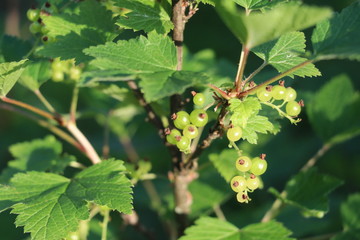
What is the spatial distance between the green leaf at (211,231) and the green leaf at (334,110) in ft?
2.69

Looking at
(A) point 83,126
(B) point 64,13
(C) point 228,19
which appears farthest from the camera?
(A) point 83,126

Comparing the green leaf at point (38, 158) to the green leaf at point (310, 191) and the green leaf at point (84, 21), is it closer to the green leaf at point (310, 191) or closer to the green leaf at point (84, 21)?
the green leaf at point (84, 21)

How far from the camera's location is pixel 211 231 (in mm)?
1646

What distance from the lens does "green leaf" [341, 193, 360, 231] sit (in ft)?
6.72

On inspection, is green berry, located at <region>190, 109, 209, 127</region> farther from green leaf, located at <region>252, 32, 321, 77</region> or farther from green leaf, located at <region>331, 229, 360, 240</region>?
green leaf, located at <region>331, 229, 360, 240</region>

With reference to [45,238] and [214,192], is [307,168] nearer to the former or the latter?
[214,192]

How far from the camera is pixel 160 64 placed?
130cm

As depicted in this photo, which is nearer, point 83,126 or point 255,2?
point 255,2

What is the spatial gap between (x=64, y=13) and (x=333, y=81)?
1.37 metres

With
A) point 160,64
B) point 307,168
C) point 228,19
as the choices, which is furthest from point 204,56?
point 228,19

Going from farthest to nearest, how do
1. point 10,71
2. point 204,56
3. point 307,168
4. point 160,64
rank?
point 204,56 < point 307,168 < point 10,71 < point 160,64

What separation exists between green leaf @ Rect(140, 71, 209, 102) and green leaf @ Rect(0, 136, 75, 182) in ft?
2.45

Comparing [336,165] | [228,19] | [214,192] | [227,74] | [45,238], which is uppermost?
[228,19]

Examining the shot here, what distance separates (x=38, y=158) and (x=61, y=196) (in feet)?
1.81
